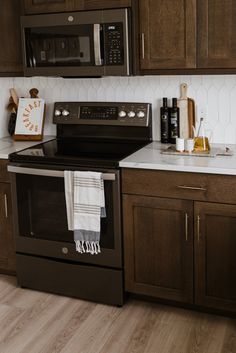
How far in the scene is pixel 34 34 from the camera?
3.17 metres

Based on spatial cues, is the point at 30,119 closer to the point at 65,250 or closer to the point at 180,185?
the point at 65,250

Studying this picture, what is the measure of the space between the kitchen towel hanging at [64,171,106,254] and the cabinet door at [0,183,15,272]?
1.66ft

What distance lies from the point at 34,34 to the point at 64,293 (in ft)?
5.36

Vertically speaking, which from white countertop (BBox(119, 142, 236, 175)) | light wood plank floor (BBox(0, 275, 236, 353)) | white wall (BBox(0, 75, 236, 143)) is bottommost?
light wood plank floor (BBox(0, 275, 236, 353))

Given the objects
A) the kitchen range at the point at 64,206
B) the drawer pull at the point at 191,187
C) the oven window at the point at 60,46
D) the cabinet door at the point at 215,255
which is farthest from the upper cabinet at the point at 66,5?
the cabinet door at the point at 215,255

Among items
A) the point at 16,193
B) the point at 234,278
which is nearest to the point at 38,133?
the point at 16,193

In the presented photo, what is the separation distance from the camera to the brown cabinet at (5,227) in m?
3.23

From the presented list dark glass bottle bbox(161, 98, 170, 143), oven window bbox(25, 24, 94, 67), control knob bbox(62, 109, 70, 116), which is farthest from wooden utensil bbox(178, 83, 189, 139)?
control knob bbox(62, 109, 70, 116)

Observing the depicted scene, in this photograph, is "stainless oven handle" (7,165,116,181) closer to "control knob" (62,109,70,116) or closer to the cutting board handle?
"control knob" (62,109,70,116)

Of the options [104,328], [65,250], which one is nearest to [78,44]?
[65,250]

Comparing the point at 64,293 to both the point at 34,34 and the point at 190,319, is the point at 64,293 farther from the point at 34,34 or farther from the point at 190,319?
the point at 34,34

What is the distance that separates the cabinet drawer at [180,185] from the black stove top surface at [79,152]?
0.46ft

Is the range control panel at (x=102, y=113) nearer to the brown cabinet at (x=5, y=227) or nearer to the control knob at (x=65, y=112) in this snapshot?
the control knob at (x=65, y=112)

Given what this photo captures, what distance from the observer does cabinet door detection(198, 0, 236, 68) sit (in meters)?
2.75
